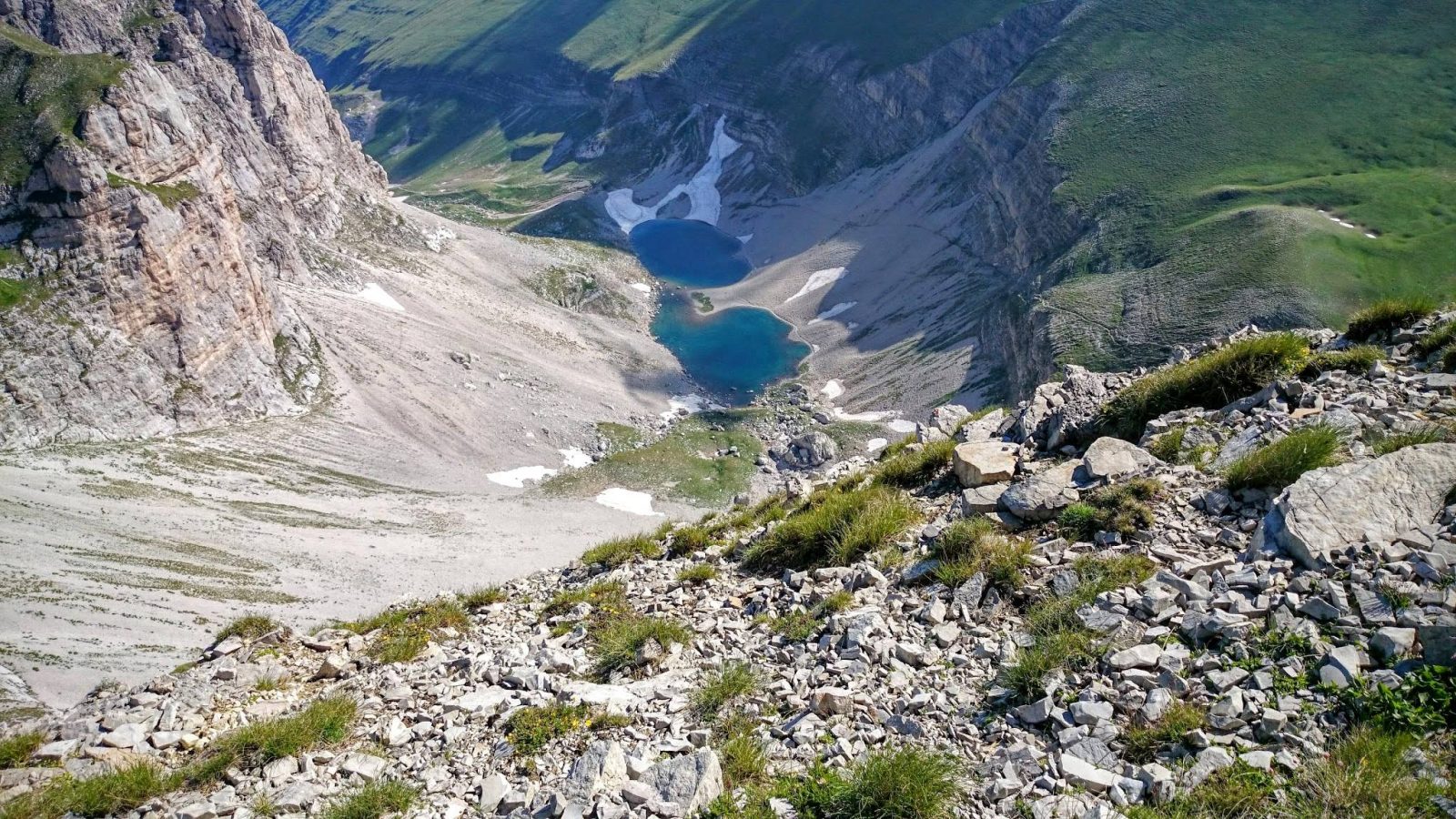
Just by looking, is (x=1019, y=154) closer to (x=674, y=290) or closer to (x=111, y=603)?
(x=674, y=290)

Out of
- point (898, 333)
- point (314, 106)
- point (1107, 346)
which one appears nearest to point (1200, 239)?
point (1107, 346)

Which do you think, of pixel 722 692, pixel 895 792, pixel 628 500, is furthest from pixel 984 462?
pixel 628 500

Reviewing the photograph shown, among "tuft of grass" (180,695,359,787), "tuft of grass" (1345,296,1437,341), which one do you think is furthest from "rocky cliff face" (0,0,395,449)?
"tuft of grass" (1345,296,1437,341)

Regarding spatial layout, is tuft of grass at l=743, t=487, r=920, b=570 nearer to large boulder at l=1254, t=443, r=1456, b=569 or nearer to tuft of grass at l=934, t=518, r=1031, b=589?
tuft of grass at l=934, t=518, r=1031, b=589

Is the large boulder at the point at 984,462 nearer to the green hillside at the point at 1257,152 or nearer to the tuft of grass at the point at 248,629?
the tuft of grass at the point at 248,629

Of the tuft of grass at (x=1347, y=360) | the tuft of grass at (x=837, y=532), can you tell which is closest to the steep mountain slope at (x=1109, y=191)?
the tuft of grass at (x=1347, y=360)
